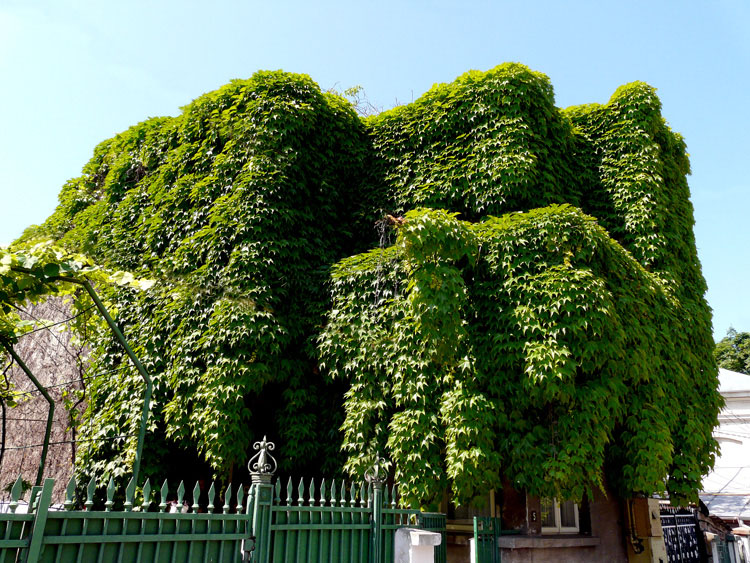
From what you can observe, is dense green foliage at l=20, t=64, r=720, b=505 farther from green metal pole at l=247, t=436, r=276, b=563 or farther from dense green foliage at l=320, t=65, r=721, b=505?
green metal pole at l=247, t=436, r=276, b=563

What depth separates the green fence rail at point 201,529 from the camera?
3.70 m

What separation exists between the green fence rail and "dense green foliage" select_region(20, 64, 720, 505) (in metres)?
3.70

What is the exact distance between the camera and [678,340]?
1242 centimetres

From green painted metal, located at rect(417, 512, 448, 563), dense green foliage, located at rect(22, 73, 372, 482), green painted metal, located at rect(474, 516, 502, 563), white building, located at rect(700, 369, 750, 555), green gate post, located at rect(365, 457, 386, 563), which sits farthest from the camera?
white building, located at rect(700, 369, 750, 555)

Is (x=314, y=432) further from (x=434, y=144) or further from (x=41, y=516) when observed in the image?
(x=41, y=516)

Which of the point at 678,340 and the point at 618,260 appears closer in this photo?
the point at 618,260

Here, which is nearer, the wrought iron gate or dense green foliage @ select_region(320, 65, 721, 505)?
dense green foliage @ select_region(320, 65, 721, 505)

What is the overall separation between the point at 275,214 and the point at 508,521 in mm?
7481

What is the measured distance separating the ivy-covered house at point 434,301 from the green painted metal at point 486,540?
68 centimetres

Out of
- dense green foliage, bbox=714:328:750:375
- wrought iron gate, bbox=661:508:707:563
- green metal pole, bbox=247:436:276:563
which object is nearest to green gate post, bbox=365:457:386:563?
green metal pole, bbox=247:436:276:563

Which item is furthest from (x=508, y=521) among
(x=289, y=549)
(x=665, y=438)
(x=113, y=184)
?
(x=113, y=184)

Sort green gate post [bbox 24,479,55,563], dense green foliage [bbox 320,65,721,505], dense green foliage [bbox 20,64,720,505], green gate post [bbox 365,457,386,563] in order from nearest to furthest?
1. green gate post [bbox 24,479,55,563]
2. green gate post [bbox 365,457,386,563]
3. dense green foliage [bbox 320,65,721,505]
4. dense green foliage [bbox 20,64,720,505]

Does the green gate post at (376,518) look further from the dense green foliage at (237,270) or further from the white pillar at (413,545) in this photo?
the dense green foliage at (237,270)

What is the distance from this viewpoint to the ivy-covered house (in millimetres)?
10016
